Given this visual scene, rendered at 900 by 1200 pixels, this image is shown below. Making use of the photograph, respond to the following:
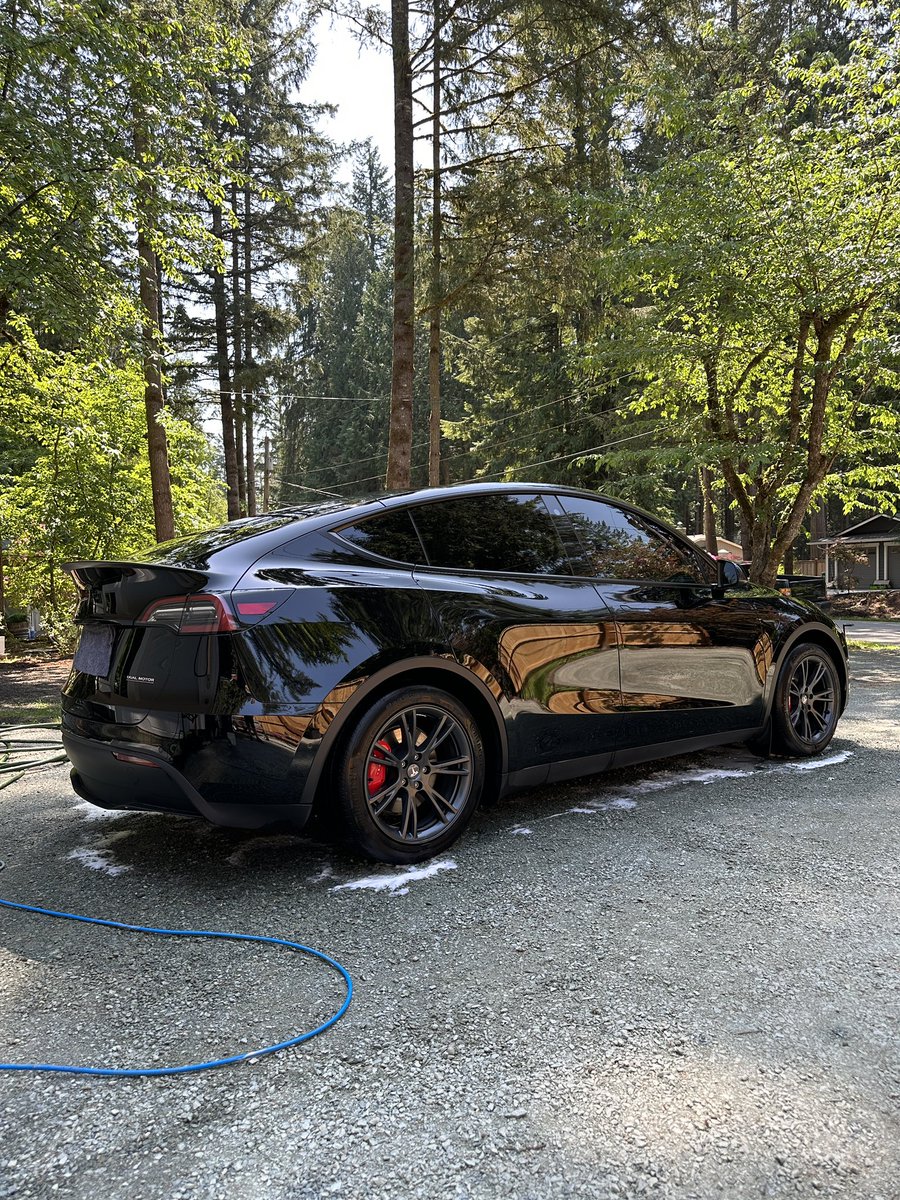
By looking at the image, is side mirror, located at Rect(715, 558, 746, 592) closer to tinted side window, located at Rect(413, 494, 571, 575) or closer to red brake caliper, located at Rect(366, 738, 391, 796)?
tinted side window, located at Rect(413, 494, 571, 575)

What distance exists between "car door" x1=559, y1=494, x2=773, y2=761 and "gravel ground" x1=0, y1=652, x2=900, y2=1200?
0.62m

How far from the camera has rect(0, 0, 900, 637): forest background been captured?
21.7ft

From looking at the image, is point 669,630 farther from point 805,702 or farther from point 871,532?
point 871,532

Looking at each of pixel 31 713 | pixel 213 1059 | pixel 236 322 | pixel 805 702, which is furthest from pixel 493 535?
pixel 236 322

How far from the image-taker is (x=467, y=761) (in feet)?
10.1

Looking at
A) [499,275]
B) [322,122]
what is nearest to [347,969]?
[499,275]

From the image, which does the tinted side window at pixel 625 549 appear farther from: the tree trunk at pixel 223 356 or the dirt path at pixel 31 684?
the tree trunk at pixel 223 356

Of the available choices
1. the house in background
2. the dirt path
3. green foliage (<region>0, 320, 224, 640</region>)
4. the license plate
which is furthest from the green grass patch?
the house in background

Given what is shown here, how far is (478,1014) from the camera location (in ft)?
6.38

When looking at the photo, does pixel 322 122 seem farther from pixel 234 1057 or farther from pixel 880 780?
pixel 234 1057

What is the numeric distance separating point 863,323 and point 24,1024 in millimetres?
11649

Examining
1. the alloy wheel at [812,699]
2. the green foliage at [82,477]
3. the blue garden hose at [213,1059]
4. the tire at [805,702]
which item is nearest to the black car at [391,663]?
the blue garden hose at [213,1059]

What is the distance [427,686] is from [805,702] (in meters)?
2.70

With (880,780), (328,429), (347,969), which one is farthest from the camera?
(328,429)
